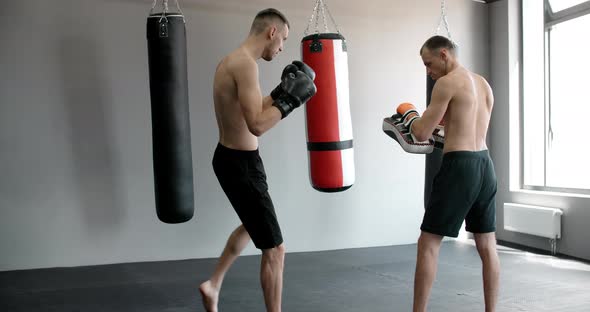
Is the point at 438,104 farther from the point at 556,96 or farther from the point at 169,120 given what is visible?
the point at 556,96

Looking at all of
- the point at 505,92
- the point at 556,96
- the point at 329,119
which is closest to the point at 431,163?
the point at 329,119

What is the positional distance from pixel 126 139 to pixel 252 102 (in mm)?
2120

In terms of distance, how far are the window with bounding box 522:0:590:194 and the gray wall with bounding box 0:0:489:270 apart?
1.24 metres

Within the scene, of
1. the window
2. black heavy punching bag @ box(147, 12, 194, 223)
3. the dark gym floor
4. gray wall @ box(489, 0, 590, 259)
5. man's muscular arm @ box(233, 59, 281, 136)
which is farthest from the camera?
gray wall @ box(489, 0, 590, 259)

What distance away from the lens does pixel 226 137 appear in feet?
7.58

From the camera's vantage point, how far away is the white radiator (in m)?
4.28

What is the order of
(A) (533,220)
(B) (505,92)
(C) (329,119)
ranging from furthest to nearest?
(B) (505,92)
(A) (533,220)
(C) (329,119)

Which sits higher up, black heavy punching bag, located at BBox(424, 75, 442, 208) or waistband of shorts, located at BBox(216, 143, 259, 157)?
waistband of shorts, located at BBox(216, 143, 259, 157)

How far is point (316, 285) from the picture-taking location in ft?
10.9

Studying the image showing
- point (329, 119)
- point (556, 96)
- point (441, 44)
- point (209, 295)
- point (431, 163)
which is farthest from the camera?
point (556, 96)

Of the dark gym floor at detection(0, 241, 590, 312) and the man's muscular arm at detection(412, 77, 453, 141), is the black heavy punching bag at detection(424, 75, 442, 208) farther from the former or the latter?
the man's muscular arm at detection(412, 77, 453, 141)

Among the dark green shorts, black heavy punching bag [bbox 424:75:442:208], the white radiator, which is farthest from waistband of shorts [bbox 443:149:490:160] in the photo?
the white radiator

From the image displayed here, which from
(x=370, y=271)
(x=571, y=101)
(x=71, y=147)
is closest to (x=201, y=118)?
(x=71, y=147)

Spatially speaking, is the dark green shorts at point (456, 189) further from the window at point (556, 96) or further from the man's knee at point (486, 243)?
the window at point (556, 96)
